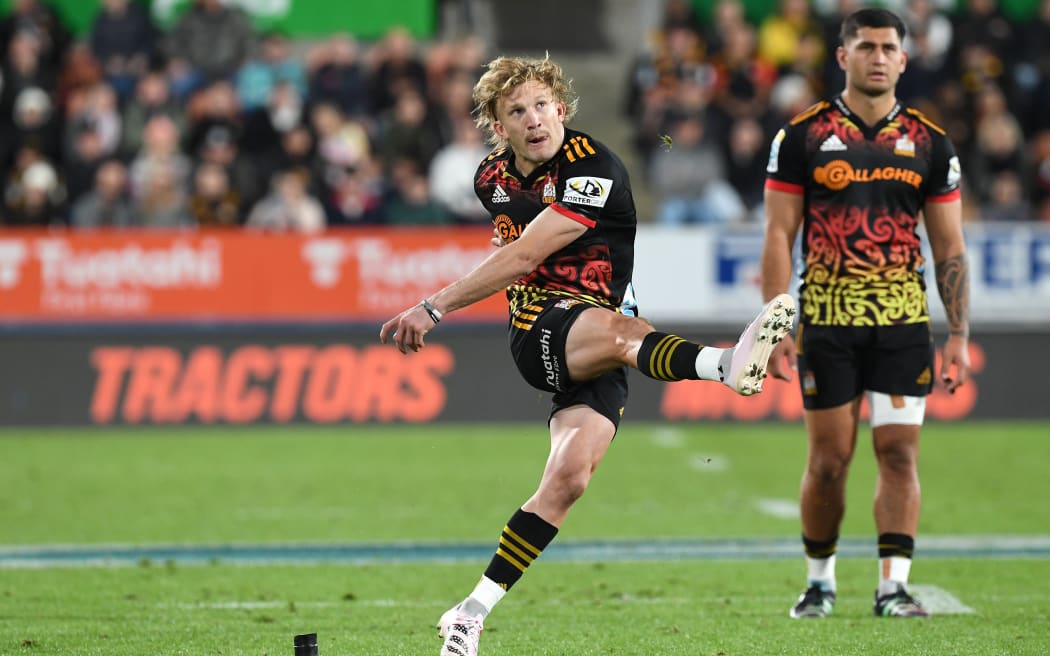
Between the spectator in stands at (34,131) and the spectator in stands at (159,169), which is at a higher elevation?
the spectator in stands at (34,131)

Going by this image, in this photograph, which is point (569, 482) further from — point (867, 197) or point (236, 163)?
point (236, 163)

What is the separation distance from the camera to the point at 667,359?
20.1 feet

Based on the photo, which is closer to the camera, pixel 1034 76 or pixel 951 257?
pixel 951 257

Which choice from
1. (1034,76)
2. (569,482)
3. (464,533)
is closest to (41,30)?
(1034,76)

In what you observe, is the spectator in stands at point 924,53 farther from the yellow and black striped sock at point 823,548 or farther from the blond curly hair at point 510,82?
the blond curly hair at point 510,82

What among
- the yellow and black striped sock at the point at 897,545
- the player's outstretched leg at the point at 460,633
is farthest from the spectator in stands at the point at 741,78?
the player's outstretched leg at the point at 460,633

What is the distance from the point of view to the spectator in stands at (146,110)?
18.9 metres

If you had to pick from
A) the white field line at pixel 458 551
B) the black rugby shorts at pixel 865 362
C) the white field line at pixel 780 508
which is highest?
the black rugby shorts at pixel 865 362

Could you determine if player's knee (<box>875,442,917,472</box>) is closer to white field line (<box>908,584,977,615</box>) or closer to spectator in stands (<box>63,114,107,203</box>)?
white field line (<box>908,584,977,615</box>)

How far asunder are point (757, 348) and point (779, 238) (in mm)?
1469

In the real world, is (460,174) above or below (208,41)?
below

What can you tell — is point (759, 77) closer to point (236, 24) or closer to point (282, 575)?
point (236, 24)

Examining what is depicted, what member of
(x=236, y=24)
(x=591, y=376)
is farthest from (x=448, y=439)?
(x=591, y=376)

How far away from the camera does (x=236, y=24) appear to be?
20.1 m
